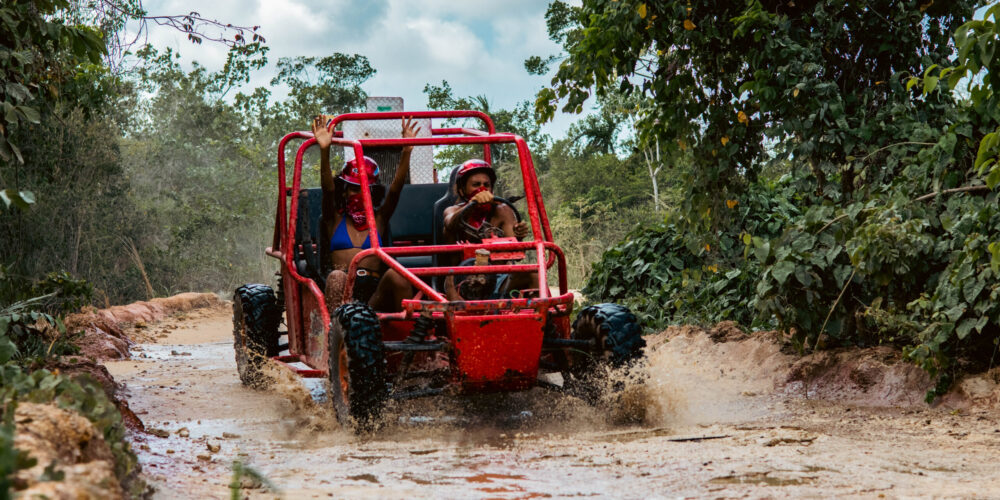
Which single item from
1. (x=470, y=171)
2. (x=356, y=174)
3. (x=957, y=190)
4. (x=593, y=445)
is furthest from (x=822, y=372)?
(x=356, y=174)

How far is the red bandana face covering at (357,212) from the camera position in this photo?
6.57m

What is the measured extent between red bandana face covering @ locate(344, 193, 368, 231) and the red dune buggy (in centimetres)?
23

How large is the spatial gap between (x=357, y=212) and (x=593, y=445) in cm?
284

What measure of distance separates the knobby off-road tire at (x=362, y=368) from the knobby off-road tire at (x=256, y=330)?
2.49 meters

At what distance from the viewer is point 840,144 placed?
6242 millimetres

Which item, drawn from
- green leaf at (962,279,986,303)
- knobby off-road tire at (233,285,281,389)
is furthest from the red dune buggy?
green leaf at (962,279,986,303)

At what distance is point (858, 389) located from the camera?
5777 millimetres

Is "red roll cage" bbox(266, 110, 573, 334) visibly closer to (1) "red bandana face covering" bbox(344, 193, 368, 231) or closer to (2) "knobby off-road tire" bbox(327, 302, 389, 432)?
(2) "knobby off-road tire" bbox(327, 302, 389, 432)

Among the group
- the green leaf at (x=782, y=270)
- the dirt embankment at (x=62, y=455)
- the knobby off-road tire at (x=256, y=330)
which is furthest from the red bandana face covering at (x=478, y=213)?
the dirt embankment at (x=62, y=455)

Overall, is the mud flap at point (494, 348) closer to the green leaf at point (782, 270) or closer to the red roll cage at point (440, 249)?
the red roll cage at point (440, 249)

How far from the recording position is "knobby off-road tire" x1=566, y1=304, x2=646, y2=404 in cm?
527

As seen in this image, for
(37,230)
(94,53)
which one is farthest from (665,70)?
(37,230)

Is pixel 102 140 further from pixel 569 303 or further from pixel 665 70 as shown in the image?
pixel 569 303

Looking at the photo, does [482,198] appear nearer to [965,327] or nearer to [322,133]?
[322,133]
